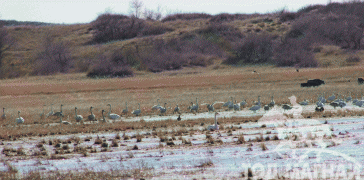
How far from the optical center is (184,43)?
88062mm

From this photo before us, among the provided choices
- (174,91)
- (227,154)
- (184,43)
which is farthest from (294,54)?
(227,154)

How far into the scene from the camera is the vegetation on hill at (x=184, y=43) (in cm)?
7181

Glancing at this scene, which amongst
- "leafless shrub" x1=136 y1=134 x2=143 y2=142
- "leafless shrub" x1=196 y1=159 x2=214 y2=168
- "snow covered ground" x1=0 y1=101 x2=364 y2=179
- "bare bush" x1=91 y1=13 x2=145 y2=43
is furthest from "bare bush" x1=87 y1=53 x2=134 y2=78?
"leafless shrub" x1=196 y1=159 x2=214 y2=168

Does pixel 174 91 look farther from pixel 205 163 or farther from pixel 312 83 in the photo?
pixel 205 163

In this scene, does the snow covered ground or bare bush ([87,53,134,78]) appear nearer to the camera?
the snow covered ground

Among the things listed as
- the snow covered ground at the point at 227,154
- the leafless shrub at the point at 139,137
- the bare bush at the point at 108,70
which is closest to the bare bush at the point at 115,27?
the bare bush at the point at 108,70

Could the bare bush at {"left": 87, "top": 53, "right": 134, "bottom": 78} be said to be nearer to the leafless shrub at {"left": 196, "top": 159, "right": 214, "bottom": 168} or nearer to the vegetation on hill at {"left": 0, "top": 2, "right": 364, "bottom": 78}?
the vegetation on hill at {"left": 0, "top": 2, "right": 364, "bottom": 78}

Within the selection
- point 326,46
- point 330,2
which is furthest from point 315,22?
point 330,2

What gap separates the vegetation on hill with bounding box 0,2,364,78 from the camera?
7181 centimetres

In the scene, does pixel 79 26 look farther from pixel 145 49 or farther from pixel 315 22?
pixel 315 22

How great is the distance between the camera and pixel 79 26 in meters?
112

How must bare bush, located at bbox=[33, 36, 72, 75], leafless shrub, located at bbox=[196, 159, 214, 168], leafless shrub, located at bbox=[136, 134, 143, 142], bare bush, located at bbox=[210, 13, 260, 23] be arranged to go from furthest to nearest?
bare bush, located at bbox=[210, 13, 260, 23], bare bush, located at bbox=[33, 36, 72, 75], leafless shrub, located at bbox=[136, 134, 143, 142], leafless shrub, located at bbox=[196, 159, 214, 168]

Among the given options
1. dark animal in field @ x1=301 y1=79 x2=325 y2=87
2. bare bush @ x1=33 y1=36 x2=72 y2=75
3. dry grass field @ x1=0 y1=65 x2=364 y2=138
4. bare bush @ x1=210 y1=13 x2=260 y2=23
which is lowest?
dry grass field @ x1=0 y1=65 x2=364 y2=138

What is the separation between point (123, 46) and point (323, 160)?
74.5 meters
